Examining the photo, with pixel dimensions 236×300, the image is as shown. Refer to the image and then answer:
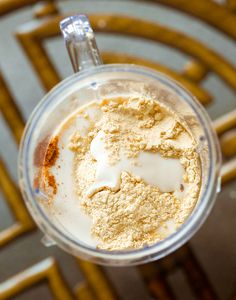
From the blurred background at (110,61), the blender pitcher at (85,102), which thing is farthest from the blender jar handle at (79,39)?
the blurred background at (110,61)

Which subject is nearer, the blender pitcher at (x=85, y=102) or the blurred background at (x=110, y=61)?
the blender pitcher at (x=85, y=102)

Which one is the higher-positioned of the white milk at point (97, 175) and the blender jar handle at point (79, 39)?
the blender jar handle at point (79, 39)

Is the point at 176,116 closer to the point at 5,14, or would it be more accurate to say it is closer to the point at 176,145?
the point at 176,145

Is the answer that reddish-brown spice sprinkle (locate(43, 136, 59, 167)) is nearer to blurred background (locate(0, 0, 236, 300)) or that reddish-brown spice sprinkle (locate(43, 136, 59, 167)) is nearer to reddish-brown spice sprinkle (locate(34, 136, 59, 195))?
reddish-brown spice sprinkle (locate(34, 136, 59, 195))

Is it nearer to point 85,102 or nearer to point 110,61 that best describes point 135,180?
point 85,102

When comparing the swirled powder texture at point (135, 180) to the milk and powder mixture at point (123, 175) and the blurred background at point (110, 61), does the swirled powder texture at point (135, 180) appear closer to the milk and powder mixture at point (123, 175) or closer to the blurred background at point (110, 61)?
the milk and powder mixture at point (123, 175)

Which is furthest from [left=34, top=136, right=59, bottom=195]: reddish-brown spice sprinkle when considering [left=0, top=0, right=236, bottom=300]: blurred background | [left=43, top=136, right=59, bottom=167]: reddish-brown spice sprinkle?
[left=0, top=0, right=236, bottom=300]: blurred background

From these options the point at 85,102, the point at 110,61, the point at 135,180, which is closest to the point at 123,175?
the point at 135,180
